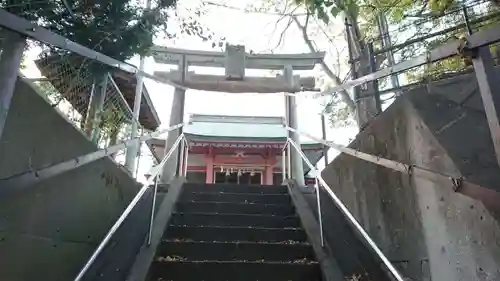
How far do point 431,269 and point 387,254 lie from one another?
51 centimetres

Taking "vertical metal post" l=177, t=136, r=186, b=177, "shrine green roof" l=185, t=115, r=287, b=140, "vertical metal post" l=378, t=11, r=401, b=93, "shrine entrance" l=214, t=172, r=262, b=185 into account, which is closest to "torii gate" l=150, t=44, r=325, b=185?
"vertical metal post" l=177, t=136, r=186, b=177

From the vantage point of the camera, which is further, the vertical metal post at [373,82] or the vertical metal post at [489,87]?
the vertical metal post at [373,82]

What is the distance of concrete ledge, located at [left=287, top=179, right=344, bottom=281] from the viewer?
9.04ft

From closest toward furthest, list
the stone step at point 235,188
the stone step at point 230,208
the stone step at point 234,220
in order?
the stone step at point 234,220 < the stone step at point 230,208 < the stone step at point 235,188

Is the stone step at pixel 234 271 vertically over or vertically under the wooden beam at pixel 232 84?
under

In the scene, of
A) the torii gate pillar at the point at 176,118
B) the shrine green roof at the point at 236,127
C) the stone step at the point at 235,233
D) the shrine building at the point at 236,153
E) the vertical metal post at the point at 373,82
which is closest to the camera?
the stone step at the point at 235,233

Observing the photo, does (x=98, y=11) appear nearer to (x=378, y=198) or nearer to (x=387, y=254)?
(x=378, y=198)

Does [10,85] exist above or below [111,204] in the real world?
above

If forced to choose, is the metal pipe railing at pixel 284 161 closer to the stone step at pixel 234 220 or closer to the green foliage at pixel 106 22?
the stone step at pixel 234 220

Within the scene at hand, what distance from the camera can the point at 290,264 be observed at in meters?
2.93

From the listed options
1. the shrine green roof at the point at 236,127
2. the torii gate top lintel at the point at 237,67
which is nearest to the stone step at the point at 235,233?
the torii gate top lintel at the point at 237,67

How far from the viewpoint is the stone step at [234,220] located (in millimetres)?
3822

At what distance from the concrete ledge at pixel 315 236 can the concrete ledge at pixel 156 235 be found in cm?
122

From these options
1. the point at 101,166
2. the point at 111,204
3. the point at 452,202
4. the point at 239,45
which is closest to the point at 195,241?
the point at 111,204
